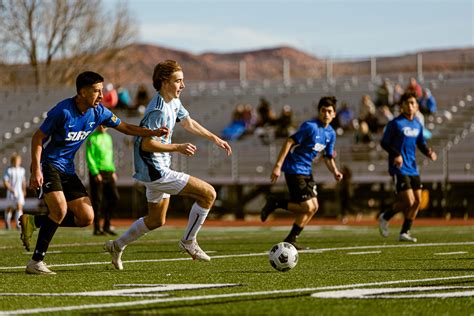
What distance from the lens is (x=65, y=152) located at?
11.0 meters

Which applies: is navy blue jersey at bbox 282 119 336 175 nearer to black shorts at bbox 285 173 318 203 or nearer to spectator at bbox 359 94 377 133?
black shorts at bbox 285 173 318 203

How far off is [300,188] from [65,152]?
4.53 m

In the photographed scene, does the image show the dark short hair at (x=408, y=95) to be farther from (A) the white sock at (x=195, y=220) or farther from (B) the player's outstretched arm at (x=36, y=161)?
(B) the player's outstretched arm at (x=36, y=161)

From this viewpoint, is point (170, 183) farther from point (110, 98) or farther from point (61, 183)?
point (110, 98)

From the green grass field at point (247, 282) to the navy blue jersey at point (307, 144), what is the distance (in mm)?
1062

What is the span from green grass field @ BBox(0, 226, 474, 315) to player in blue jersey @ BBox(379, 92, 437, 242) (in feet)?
5.42

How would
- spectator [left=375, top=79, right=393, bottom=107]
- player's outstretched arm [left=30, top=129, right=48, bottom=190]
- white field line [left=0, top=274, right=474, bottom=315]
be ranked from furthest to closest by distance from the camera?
spectator [left=375, top=79, right=393, bottom=107]
player's outstretched arm [left=30, top=129, right=48, bottom=190]
white field line [left=0, top=274, right=474, bottom=315]

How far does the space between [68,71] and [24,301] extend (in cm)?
→ 4692

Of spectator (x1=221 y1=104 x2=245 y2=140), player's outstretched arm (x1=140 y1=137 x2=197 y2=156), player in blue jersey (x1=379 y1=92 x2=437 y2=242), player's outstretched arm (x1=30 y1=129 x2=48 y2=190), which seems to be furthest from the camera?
spectator (x1=221 y1=104 x2=245 y2=140)

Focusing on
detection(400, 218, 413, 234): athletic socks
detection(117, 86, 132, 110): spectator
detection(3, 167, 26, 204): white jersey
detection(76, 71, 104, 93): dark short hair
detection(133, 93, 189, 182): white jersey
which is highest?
detection(76, 71, 104, 93): dark short hair

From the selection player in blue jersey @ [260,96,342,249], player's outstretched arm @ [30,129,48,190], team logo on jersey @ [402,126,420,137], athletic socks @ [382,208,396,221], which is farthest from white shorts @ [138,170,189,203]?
athletic socks @ [382,208,396,221]

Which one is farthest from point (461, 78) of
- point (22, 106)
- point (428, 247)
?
point (428, 247)

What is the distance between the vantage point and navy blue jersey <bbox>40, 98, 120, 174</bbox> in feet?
35.5

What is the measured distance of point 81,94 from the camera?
35.7ft
